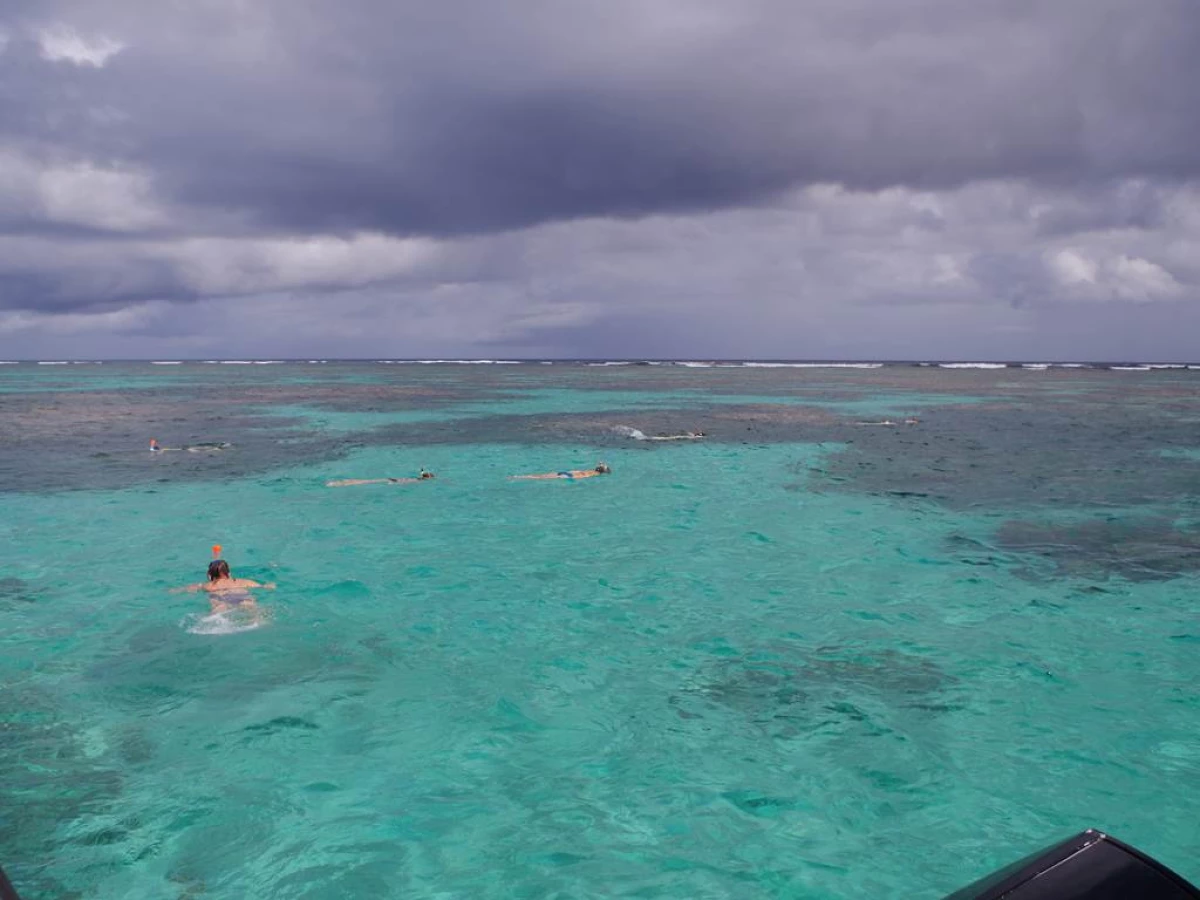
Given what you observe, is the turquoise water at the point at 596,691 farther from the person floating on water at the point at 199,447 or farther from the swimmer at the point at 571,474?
the person floating on water at the point at 199,447

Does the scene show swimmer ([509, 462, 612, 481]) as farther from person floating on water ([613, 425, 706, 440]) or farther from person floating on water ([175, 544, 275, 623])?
person floating on water ([175, 544, 275, 623])

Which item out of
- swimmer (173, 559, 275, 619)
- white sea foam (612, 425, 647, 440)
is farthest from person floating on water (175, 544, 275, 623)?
white sea foam (612, 425, 647, 440)

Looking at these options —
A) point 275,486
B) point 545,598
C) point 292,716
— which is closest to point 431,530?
point 545,598

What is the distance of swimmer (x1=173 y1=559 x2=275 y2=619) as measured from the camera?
16.2 m

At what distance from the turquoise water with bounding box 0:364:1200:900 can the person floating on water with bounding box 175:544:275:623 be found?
1.61ft

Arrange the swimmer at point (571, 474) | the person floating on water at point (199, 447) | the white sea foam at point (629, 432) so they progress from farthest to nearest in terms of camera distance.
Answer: the white sea foam at point (629, 432) < the person floating on water at point (199, 447) < the swimmer at point (571, 474)

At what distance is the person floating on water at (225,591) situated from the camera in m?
16.1

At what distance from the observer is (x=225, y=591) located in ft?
55.3

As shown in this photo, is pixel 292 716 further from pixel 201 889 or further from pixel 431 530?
pixel 431 530

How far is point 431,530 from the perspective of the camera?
23.8 metres

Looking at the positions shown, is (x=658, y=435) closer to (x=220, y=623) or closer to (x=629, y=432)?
(x=629, y=432)

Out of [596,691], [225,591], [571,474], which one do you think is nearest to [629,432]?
[571,474]

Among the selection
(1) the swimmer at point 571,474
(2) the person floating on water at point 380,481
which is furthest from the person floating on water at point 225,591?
(1) the swimmer at point 571,474

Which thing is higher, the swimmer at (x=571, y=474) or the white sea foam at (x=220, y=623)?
the swimmer at (x=571, y=474)
